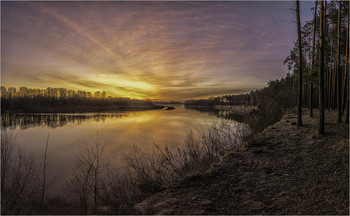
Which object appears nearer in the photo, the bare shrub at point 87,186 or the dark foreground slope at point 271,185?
the dark foreground slope at point 271,185

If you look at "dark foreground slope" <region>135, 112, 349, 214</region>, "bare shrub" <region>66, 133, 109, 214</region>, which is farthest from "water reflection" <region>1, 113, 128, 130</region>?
"dark foreground slope" <region>135, 112, 349, 214</region>

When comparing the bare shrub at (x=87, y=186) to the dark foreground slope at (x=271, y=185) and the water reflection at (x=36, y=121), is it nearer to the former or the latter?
the dark foreground slope at (x=271, y=185)

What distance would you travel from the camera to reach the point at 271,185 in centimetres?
539

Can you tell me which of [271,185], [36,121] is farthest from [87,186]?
[36,121]

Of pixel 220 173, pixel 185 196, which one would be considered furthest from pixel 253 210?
pixel 220 173

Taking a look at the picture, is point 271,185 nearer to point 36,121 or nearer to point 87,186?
point 87,186

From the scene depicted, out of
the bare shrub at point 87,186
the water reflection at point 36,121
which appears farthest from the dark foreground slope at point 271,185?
the water reflection at point 36,121

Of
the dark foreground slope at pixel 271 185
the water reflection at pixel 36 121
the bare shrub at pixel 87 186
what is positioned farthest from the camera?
the water reflection at pixel 36 121

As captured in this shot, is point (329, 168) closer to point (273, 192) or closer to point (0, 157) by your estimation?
point (273, 192)

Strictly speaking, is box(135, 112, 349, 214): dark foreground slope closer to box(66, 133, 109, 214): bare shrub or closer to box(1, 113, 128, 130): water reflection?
box(66, 133, 109, 214): bare shrub

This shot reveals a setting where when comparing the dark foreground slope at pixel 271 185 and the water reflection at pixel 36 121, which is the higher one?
the dark foreground slope at pixel 271 185

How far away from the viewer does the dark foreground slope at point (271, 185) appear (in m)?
4.29

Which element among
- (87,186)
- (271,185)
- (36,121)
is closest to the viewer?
(271,185)

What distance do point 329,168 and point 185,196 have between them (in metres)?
4.56
